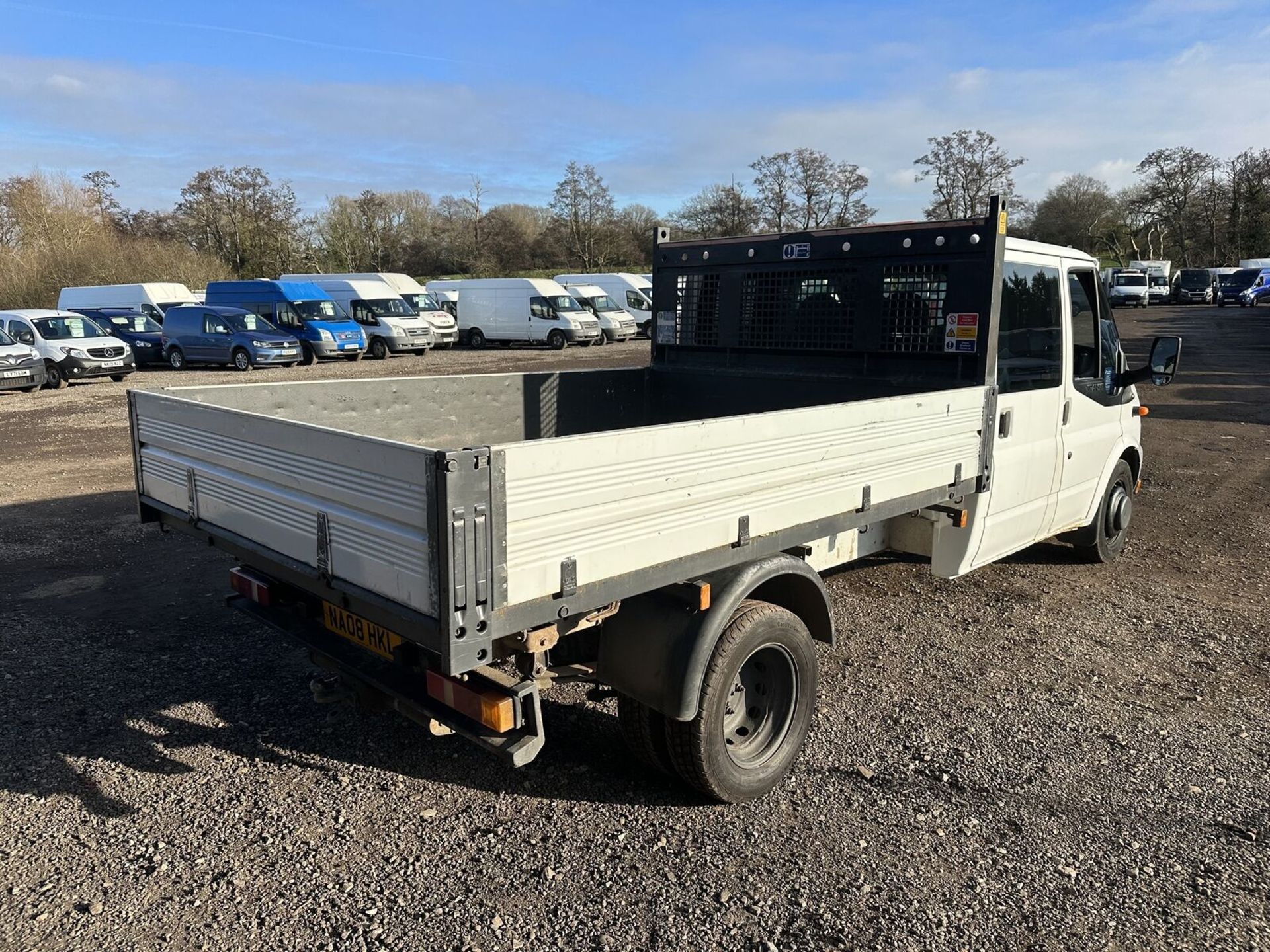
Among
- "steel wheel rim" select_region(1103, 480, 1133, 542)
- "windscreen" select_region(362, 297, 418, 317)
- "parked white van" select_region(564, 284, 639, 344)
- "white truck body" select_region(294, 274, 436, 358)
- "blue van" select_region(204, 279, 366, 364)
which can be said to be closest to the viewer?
"steel wheel rim" select_region(1103, 480, 1133, 542)

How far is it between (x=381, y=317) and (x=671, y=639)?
27.8m

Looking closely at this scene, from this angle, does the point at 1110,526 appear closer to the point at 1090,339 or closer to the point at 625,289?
the point at 1090,339

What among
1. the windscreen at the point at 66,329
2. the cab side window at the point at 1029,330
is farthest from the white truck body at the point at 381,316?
the cab side window at the point at 1029,330

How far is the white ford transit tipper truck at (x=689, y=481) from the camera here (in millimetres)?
2654

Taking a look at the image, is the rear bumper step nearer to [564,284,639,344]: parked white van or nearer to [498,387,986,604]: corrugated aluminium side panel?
[498,387,986,604]: corrugated aluminium side panel

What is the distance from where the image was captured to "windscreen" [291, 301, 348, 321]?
2675 centimetres

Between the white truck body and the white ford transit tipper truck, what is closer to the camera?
the white ford transit tipper truck

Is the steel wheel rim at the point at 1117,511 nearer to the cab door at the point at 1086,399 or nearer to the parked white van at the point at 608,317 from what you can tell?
the cab door at the point at 1086,399

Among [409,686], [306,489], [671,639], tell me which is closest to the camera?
[306,489]

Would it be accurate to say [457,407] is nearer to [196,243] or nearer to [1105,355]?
[1105,355]

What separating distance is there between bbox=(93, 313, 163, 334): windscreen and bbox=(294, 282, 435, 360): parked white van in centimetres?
427

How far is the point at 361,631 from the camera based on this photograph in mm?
3162

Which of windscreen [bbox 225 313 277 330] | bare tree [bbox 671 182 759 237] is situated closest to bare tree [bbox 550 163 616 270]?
bare tree [bbox 671 182 759 237]

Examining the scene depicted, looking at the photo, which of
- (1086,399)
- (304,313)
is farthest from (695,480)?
(304,313)
